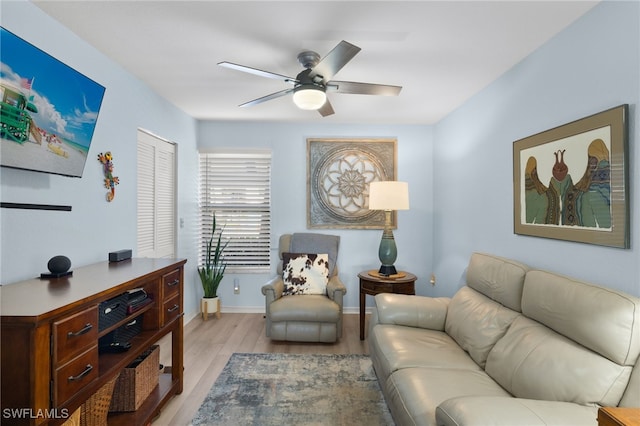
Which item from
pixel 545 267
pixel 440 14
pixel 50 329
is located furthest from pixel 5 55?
pixel 545 267

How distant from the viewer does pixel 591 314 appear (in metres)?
1.48

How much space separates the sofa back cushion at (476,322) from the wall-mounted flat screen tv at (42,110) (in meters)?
2.77

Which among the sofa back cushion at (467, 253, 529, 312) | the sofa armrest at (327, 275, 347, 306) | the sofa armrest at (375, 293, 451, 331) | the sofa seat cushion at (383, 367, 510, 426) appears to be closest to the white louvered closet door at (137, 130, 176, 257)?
the sofa armrest at (327, 275, 347, 306)

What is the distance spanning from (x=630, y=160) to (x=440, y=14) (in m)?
1.23

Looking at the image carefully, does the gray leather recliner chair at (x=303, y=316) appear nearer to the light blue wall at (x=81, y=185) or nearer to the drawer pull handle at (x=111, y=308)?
the light blue wall at (x=81, y=185)

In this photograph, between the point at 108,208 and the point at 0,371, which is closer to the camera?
the point at 0,371

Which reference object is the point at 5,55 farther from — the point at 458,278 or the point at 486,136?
the point at 458,278

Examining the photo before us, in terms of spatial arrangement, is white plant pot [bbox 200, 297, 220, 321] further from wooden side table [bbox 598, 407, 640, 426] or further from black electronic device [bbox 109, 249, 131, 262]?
wooden side table [bbox 598, 407, 640, 426]

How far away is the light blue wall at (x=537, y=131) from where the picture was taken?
161 cm

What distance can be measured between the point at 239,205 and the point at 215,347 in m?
1.84

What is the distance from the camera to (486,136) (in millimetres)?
2971

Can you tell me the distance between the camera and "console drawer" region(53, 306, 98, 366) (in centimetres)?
131

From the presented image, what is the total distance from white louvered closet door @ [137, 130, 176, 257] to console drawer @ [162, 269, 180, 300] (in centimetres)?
88

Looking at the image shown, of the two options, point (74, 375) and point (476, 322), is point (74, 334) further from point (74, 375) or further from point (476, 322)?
point (476, 322)
